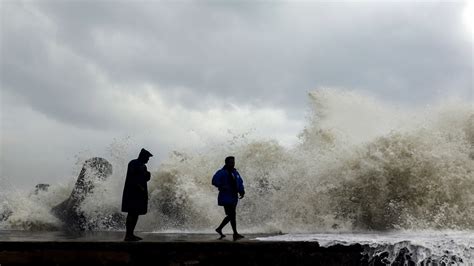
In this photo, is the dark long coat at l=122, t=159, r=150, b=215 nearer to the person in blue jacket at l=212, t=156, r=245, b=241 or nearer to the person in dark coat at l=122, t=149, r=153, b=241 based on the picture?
the person in dark coat at l=122, t=149, r=153, b=241

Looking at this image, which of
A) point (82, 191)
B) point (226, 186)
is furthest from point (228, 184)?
point (82, 191)

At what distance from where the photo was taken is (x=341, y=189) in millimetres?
9633

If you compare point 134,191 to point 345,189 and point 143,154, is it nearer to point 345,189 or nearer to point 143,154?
point 143,154

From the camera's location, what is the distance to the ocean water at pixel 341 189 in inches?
358

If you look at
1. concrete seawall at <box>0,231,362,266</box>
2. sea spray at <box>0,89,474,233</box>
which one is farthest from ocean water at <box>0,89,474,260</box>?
concrete seawall at <box>0,231,362,266</box>

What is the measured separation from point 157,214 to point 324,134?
5.12 meters

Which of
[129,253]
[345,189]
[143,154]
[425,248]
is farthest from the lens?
[345,189]

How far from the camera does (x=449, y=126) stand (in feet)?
37.5

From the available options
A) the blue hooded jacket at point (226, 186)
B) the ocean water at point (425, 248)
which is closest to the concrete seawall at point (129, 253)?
the ocean water at point (425, 248)

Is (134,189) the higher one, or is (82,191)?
(82,191)

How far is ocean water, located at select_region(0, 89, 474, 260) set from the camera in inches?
358

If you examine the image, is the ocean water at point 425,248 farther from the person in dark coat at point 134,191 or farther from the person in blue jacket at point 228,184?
the person in dark coat at point 134,191

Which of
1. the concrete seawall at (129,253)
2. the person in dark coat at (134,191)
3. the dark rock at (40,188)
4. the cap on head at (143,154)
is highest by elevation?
the dark rock at (40,188)

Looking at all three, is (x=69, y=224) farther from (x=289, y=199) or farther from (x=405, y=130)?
(x=405, y=130)
